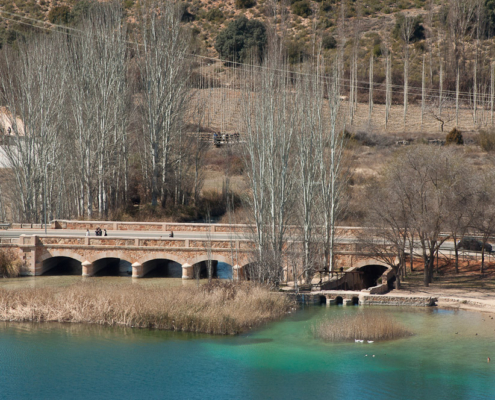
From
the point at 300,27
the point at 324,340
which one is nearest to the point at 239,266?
the point at 324,340

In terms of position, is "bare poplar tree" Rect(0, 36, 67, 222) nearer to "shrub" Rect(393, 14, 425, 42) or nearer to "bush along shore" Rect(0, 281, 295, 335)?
"bush along shore" Rect(0, 281, 295, 335)

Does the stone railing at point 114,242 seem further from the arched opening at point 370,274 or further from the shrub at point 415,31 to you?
the shrub at point 415,31

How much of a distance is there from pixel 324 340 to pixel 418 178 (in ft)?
34.4

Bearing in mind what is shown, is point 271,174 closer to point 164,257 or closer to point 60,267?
point 164,257

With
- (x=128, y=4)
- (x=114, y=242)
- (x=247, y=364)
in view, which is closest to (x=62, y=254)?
(x=114, y=242)

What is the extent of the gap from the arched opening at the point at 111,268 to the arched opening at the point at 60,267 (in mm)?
1087

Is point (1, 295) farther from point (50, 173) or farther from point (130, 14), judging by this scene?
point (130, 14)

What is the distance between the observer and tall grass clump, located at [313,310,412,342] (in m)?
23.7

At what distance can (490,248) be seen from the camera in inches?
1309

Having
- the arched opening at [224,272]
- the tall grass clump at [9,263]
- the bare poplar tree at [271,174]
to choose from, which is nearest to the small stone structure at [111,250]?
the tall grass clump at [9,263]

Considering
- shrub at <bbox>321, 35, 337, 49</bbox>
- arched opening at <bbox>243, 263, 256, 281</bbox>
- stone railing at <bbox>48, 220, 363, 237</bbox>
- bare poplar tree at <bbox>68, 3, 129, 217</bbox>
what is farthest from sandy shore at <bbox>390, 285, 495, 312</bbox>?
shrub at <bbox>321, 35, 337, 49</bbox>

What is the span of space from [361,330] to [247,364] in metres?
5.00

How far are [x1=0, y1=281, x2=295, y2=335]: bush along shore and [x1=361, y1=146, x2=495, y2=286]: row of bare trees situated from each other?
590 centimetres

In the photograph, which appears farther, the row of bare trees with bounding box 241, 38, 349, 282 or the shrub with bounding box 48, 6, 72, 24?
the shrub with bounding box 48, 6, 72, 24
